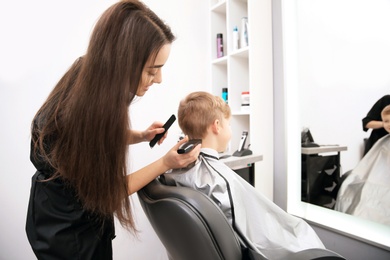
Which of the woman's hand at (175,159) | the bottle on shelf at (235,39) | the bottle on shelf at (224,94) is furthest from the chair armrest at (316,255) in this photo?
the bottle on shelf at (235,39)

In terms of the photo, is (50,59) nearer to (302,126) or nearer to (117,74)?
(117,74)

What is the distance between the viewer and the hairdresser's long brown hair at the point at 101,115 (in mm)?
682

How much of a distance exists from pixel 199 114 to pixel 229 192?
0.39m

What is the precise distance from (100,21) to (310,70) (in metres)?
1.33

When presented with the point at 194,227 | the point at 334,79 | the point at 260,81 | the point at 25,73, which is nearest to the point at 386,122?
the point at 334,79

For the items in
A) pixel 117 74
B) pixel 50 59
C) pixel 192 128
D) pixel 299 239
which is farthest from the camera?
pixel 50 59

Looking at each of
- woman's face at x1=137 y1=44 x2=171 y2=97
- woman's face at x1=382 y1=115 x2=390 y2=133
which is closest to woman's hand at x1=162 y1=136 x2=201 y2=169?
woman's face at x1=137 y1=44 x2=171 y2=97

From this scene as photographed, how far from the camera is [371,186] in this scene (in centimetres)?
133

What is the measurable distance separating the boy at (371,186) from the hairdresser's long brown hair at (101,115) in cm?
125

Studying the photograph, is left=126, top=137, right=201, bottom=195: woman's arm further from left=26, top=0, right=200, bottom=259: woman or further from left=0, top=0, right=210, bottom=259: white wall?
left=0, top=0, right=210, bottom=259: white wall

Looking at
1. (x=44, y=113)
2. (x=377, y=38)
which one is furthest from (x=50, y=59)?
(x=377, y=38)

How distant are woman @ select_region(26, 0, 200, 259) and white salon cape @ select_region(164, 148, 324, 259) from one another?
270 millimetres

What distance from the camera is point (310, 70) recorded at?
1.56m

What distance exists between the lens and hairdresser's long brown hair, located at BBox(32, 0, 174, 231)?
68 cm
